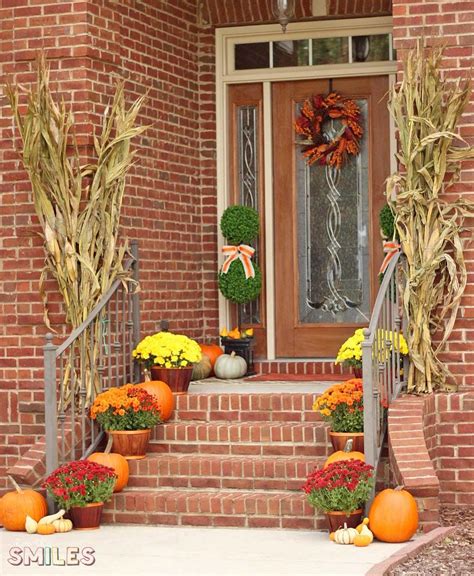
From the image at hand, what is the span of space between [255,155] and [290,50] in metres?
0.94

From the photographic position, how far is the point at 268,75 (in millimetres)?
11312

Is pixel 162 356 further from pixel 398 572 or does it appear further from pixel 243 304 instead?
pixel 398 572

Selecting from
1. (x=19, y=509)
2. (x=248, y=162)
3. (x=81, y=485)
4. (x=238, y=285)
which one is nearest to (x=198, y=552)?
(x=81, y=485)

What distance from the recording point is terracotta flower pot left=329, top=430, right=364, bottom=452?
8445 millimetres

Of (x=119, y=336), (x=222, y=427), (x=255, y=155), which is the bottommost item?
(x=222, y=427)

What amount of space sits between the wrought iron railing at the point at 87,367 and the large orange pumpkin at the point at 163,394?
1.01 ft

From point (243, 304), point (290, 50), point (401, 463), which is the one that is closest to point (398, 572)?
point (401, 463)

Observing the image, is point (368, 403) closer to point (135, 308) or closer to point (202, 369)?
point (135, 308)

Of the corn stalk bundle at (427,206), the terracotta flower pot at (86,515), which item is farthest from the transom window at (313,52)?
the terracotta flower pot at (86,515)

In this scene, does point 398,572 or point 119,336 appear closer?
point 398,572

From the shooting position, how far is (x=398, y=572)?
696 cm

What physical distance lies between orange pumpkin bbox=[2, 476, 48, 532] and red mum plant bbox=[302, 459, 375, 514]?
1.74 m

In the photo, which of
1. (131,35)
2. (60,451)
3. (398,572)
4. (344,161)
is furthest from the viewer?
(344,161)

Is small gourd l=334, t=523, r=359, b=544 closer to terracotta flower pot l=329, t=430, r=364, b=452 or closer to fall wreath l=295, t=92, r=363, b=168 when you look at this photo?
terracotta flower pot l=329, t=430, r=364, b=452
